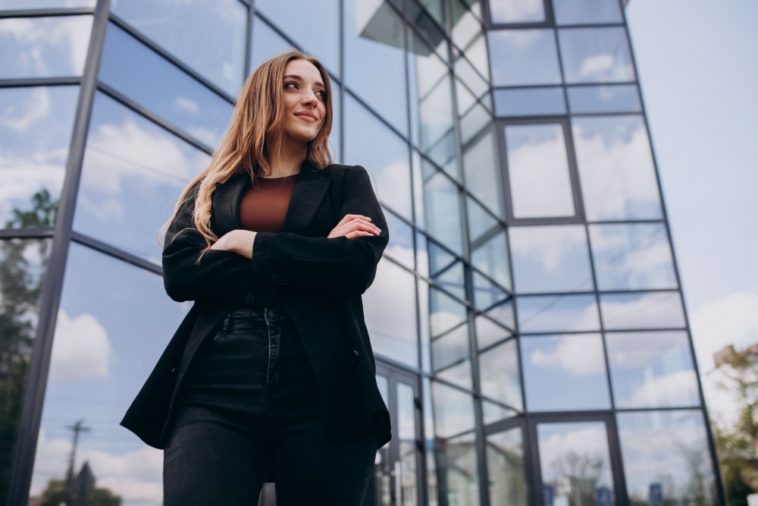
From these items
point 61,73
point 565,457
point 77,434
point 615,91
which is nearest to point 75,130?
point 61,73

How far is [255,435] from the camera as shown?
1.26 metres

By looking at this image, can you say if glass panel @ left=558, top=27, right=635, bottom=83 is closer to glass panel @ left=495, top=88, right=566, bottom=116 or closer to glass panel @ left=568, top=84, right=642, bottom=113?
glass panel @ left=568, top=84, right=642, bottom=113

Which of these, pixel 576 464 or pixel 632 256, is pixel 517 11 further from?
pixel 576 464

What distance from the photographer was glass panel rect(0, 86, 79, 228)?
478cm

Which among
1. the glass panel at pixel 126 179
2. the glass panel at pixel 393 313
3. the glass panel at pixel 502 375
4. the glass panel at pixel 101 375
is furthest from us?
the glass panel at pixel 502 375

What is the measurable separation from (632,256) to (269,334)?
10747 mm

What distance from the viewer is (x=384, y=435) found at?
1354 mm

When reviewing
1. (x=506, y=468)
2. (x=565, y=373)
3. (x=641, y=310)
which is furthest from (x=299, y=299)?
(x=641, y=310)

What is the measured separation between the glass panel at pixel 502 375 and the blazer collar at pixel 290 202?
8.52 m

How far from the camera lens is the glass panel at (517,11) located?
1292 centimetres

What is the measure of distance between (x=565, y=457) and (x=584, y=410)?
76 centimetres

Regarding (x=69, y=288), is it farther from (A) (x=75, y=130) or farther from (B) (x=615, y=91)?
(B) (x=615, y=91)

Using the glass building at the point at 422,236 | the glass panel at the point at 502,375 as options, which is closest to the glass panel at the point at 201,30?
the glass building at the point at 422,236

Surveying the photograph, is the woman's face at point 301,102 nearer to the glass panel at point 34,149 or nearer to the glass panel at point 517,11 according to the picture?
the glass panel at point 34,149
